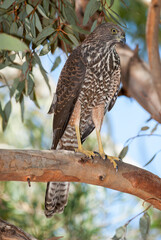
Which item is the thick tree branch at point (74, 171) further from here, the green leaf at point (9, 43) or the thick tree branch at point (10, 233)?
the green leaf at point (9, 43)

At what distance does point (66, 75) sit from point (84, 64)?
0.18 m

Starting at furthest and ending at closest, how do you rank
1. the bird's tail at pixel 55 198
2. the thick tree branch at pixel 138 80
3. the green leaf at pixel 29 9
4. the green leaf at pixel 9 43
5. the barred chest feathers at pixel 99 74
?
the thick tree branch at pixel 138 80
the barred chest feathers at pixel 99 74
the bird's tail at pixel 55 198
the green leaf at pixel 29 9
the green leaf at pixel 9 43

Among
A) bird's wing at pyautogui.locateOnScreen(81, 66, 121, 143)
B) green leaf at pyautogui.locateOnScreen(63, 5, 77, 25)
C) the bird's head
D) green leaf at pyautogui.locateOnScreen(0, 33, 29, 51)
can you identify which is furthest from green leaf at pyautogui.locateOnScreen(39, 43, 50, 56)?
green leaf at pyautogui.locateOnScreen(0, 33, 29, 51)

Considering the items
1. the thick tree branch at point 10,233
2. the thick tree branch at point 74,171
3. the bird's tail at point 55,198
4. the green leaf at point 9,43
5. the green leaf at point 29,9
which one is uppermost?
the green leaf at point 29,9

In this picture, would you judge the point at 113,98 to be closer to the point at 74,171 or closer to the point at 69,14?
the point at 69,14

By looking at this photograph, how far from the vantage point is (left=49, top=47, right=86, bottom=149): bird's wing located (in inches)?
127

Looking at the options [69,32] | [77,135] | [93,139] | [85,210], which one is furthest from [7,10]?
[93,139]

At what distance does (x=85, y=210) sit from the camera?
4316 millimetres

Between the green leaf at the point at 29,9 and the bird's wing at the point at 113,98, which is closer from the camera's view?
the green leaf at the point at 29,9

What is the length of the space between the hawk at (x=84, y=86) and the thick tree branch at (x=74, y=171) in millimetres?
435

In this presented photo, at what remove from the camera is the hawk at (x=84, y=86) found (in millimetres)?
3230

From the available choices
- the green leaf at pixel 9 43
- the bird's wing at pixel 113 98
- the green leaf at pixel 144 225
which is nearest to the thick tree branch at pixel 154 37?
the bird's wing at pixel 113 98

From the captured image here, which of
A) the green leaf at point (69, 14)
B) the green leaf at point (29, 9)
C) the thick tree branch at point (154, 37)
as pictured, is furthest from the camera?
the green leaf at point (69, 14)

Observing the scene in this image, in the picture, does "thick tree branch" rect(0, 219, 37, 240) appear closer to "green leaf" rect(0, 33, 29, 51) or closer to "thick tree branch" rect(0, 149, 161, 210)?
"thick tree branch" rect(0, 149, 161, 210)
